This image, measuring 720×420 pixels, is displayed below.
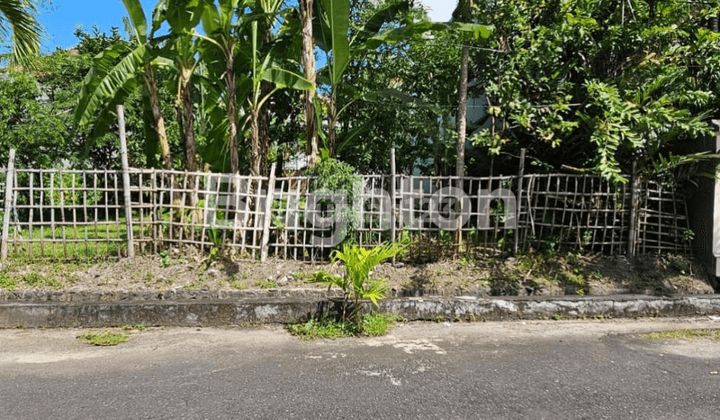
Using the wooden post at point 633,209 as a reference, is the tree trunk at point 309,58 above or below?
above

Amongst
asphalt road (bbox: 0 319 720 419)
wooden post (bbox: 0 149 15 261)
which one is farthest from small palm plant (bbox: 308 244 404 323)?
wooden post (bbox: 0 149 15 261)

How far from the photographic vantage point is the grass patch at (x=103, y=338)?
431 centimetres

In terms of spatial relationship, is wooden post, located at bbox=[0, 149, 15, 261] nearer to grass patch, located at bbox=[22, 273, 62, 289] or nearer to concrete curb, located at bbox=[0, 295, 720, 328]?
grass patch, located at bbox=[22, 273, 62, 289]

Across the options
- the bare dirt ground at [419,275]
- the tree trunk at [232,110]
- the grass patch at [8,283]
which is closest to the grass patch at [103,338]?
the bare dirt ground at [419,275]

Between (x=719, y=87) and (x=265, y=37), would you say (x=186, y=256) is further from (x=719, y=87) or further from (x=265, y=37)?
(x=719, y=87)

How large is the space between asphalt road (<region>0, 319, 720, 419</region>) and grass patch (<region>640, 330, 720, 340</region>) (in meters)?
0.16

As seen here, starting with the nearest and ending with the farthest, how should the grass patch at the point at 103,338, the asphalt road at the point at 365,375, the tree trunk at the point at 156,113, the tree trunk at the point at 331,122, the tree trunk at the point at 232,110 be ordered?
the asphalt road at the point at 365,375 < the grass patch at the point at 103,338 < the tree trunk at the point at 232,110 < the tree trunk at the point at 156,113 < the tree trunk at the point at 331,122

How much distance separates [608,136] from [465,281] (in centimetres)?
228

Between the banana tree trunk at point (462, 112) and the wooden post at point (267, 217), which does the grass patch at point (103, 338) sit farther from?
the banana tree trunk at point (462, 112)

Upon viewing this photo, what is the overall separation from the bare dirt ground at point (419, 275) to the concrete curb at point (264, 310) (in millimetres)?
452

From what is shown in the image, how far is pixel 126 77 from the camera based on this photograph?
19.4ft

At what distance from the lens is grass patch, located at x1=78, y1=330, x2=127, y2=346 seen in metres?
4.31

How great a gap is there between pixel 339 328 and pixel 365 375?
1.10 meters

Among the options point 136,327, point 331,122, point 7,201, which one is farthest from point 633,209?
point 7,201
